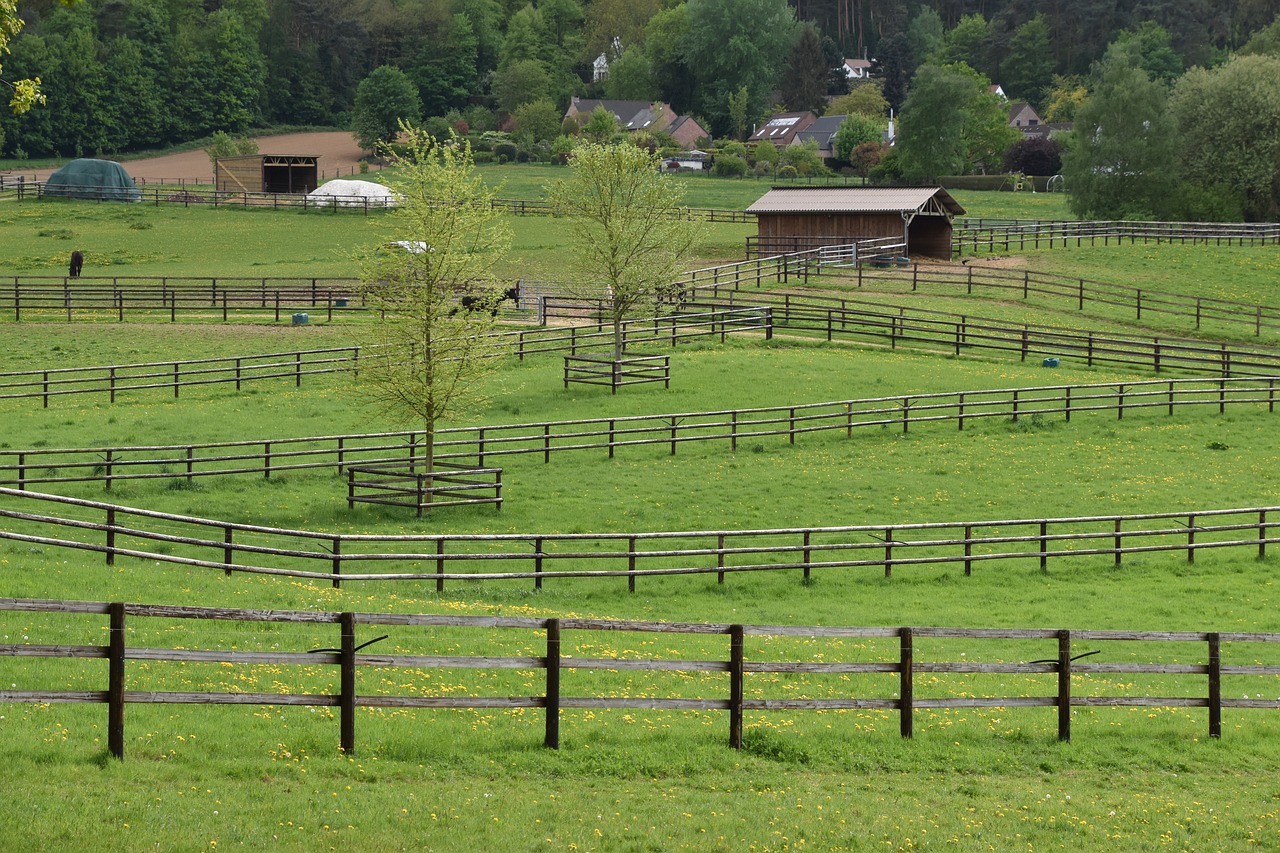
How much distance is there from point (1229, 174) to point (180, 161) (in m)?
80.4

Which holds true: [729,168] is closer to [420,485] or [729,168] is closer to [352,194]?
[352,194]

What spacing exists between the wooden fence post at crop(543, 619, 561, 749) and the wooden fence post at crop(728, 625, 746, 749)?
1.38 m

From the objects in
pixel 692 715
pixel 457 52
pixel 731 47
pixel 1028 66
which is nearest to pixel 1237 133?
pixel 731 47

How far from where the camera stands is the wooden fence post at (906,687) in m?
12.6

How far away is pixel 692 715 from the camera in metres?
13.5

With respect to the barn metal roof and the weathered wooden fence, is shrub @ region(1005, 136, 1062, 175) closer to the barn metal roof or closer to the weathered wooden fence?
the barn metal roof

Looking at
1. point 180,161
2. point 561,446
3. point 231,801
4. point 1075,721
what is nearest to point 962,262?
point 561,446

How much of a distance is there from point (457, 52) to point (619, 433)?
12389 centimetres

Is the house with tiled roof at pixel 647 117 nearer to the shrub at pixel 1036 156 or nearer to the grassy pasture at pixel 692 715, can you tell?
the shrub at pixel 1036 156

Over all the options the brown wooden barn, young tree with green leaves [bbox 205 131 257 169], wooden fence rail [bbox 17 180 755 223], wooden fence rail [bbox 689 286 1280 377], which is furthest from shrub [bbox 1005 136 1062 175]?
wooden fence rail [bbox 689 286 1280 377]

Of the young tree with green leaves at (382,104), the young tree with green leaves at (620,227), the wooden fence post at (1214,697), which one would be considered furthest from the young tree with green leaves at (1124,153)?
the wooden fence post at (1214,697)

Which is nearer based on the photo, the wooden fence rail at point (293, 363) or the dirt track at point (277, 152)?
the wooden fence rail at point (293, 363)

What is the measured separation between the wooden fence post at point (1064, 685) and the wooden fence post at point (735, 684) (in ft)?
9.49

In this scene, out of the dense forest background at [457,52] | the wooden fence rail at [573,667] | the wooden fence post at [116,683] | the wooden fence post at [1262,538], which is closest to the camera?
the wooden fence post at [116,683]
